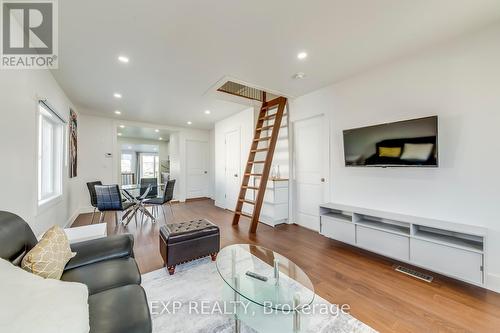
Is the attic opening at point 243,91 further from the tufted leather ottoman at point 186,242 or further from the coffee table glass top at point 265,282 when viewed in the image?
the coffee table glass top at point 265,282

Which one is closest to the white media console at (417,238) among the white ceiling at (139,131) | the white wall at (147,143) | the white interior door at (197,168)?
the white interior door at (197,168)

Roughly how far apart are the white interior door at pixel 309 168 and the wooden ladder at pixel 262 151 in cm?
47

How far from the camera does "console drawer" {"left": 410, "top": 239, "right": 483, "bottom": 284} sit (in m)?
1.76

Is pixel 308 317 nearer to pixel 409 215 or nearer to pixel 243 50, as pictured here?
pixel 409 215

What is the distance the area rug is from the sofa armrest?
0.51 meters

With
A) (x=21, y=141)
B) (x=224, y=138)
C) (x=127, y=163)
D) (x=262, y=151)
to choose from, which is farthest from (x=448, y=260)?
(x=127, y=163)

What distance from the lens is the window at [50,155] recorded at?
9.42 feet

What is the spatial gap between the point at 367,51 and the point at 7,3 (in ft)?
11.4

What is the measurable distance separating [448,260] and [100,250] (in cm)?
316

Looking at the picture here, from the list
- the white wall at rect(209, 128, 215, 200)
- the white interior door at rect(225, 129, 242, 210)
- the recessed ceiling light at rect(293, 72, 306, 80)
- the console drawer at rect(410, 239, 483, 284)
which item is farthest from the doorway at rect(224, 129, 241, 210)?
the console drawer at rect(410, 239, 483, 284)

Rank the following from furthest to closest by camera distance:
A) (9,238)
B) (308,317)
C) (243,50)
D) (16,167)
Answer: (243,50), (16,167), (308,317), (9,238)

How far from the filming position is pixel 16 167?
5.99 ft

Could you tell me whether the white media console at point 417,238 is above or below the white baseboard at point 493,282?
above

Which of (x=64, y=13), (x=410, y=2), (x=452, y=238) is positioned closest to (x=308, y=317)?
(x=452, y=238)
